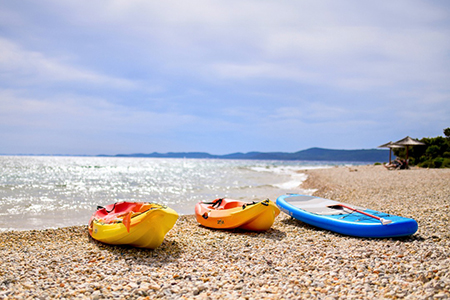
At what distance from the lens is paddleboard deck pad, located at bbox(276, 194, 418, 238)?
5.71m

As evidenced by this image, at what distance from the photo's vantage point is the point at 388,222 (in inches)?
227

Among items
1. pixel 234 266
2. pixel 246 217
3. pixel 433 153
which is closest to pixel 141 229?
pixel 234 266

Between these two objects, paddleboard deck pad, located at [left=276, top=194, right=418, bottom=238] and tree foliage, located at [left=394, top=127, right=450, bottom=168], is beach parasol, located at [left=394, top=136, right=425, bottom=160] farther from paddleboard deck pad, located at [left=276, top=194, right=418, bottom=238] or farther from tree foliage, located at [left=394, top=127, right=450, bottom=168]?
paddleboard deck pad, located at [left=276, top=194, right=418, bottom=238]

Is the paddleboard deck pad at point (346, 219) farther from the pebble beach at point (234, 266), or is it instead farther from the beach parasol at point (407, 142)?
the beach parasol at point (407, 142)

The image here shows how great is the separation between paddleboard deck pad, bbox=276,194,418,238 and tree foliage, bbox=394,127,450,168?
23679mm

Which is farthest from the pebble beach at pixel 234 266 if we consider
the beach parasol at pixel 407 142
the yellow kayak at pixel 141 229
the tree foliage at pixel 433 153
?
the tree foliage at pixel 433 153

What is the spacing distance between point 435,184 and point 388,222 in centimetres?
982

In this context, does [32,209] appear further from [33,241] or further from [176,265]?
[176,265]

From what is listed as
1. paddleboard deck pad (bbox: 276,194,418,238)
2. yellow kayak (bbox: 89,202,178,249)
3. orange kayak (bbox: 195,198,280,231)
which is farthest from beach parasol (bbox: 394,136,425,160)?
yellow kayak (bbox: 89,202,178,249)

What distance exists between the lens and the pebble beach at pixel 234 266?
3.57m

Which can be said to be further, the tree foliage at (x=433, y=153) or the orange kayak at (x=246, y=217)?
the tree foliage at (x=433, y=153)

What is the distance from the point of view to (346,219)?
256 inches

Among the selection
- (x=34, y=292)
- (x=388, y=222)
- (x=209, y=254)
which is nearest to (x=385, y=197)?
(x=388, y=222)

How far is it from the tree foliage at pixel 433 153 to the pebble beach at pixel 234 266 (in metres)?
24.0
